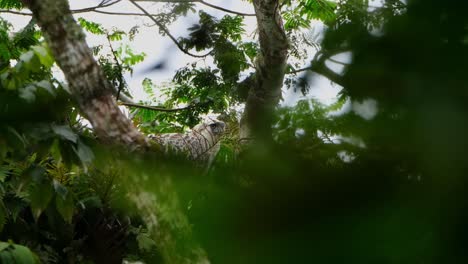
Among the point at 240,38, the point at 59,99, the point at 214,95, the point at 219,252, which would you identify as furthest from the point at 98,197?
the point at 219,252

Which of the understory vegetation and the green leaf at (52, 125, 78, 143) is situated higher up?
the green leaf at (52, 125, 78, 143)

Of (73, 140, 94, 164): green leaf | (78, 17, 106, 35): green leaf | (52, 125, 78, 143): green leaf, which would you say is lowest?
(73, 140, 94, 164): green leaf

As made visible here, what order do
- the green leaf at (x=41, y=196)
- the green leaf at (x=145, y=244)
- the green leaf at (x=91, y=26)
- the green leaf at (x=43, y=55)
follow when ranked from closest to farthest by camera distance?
the green leaf at (x=43, y=55) → the green leaf at (x=41, y=196) → the green leaf at (x=145, y=244) → the green leaf at (x=91, y=26)

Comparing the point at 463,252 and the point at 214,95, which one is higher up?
the point at 214,95

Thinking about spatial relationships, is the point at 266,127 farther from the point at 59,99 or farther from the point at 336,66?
the point at 59,99

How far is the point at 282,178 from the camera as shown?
287 mm

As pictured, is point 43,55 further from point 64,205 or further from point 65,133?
point 64,205

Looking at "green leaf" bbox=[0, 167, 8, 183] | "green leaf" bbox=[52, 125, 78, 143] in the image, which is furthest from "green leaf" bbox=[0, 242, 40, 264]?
"green leaf" bbox=[0, 167, 8, 183]

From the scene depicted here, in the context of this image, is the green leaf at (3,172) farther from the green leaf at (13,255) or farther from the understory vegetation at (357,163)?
the understory vegetation at (357,163)

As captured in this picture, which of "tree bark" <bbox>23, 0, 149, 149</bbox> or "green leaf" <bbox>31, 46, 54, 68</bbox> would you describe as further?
"green leaf" <bbox>31, 46, 54, 68</bbox>

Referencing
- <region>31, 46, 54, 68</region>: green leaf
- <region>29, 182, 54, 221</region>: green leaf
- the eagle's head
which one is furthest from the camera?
Result: the eagle's head

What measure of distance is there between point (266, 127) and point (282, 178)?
4 centimetres

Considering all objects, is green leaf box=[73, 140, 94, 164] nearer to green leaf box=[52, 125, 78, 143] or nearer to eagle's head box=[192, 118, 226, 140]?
green leaf box=[52, 125, 78, 143]

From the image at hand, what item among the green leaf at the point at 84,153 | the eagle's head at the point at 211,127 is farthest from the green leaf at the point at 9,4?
the green leaf at the point at 84,153
